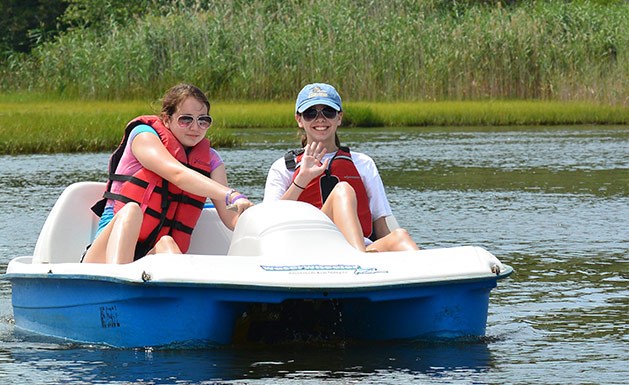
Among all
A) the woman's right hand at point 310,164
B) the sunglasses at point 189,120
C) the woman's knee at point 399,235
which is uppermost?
the sunglasses at point 189,120

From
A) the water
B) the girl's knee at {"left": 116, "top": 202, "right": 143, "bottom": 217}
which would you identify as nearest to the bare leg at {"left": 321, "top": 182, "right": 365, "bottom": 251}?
the water

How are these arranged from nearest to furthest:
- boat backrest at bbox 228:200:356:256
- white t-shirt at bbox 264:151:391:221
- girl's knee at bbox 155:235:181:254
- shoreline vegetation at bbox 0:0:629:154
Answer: boat backrest at bbox 228:200:356:256 < girl's knee at bbox 155:235:181:254 < white t-shirt at bbox 264:151:391:221 < shoreline vegetation at bbox 0:0:629:154

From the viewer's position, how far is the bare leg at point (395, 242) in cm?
567

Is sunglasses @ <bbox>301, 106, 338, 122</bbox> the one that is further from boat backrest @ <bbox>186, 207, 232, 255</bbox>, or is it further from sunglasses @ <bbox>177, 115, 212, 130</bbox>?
boat backrest @ <bbox>186, 207, 232, 255</bbox>

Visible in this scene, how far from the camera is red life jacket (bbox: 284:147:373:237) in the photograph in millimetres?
6055

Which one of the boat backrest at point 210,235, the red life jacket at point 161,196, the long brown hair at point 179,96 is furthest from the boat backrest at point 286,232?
the boat backrest at point 210,235

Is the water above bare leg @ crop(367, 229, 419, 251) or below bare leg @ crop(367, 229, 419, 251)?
below

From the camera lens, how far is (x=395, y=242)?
18.8 ft

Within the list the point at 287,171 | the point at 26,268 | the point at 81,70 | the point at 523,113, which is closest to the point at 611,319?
the point at 287,171

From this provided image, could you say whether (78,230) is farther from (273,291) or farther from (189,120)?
(273,291)

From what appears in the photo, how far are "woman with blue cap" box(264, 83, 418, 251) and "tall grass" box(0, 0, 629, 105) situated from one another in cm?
→ 1747

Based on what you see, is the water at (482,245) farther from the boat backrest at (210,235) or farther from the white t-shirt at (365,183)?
the boat backrest at (210,235)

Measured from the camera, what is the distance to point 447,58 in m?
23.6

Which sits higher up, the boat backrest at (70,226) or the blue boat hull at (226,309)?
the boat backrest at (70,226)
